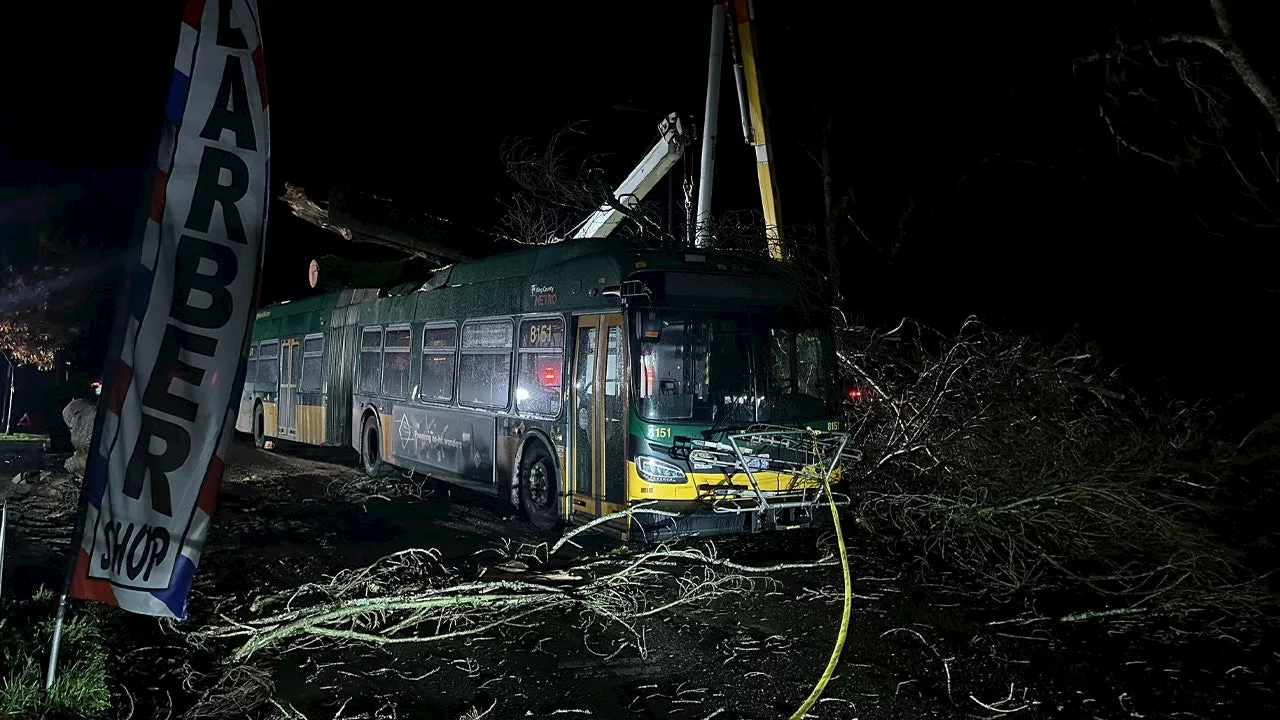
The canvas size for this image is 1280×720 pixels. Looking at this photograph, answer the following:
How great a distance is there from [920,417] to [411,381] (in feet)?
24.6

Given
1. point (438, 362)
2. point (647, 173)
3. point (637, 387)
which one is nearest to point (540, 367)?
point (637, 387)

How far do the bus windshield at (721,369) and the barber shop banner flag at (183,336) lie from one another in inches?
182

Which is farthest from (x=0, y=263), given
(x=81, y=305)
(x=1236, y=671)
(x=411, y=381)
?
(x=1236, y=671)

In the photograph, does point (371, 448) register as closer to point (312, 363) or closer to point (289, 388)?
point (312, 363)

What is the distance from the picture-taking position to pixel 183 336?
4777 mm

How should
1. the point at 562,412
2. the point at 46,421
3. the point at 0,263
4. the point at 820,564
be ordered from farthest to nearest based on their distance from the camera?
the point at 46,421 < the point at 0,263 < the point at 562,412 < the point at 820,564

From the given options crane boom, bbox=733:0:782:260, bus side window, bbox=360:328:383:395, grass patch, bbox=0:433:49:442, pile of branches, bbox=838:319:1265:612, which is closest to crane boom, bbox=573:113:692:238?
crane boom, bbox=733:0:782:260

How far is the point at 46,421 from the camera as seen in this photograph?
31422 mm

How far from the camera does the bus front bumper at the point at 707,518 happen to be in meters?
8.88

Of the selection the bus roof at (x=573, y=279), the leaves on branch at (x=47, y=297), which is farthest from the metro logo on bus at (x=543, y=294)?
the leaves on branch at (x=47, y=297)

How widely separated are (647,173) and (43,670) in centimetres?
1338

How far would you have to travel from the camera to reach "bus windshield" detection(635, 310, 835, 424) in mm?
9000

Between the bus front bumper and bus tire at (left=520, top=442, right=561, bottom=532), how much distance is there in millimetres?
1727

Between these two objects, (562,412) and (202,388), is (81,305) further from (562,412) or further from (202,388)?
(202,388)
